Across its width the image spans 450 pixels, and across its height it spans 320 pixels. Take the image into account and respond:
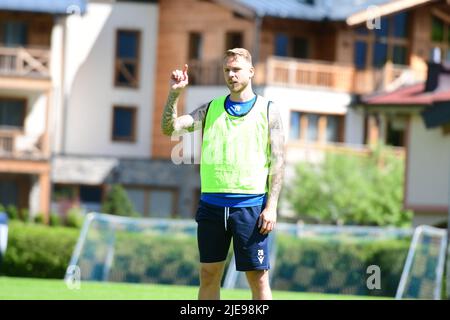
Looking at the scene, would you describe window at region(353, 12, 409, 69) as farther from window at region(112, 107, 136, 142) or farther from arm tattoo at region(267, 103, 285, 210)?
arm tattoo at region(267, 103, 285, 210)

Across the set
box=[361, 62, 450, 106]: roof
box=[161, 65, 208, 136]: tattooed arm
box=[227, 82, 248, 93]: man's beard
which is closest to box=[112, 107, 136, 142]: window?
box=[361, 62, 450, 106]: roof

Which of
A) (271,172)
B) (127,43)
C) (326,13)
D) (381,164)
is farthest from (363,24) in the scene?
(271,172)

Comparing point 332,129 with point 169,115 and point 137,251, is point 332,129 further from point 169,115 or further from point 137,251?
point 169,115

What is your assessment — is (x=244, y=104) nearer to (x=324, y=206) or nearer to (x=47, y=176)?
(x=324, y=206)

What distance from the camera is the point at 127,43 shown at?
2330 inches

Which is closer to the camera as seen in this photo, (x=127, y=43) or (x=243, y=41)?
(x=243, y=41)

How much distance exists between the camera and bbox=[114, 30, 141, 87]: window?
58.9 meters

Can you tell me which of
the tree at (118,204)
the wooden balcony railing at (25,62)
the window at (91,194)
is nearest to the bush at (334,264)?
the tree at (118,204)

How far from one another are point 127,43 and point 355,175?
45.9 ft

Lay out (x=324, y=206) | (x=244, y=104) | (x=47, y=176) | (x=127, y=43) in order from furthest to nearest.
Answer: (x=127, y=43)
(x=47, y=176)
(x=324, y=206)
(x=244, y=104)

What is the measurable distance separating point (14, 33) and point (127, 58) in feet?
17.8

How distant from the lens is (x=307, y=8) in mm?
55281
